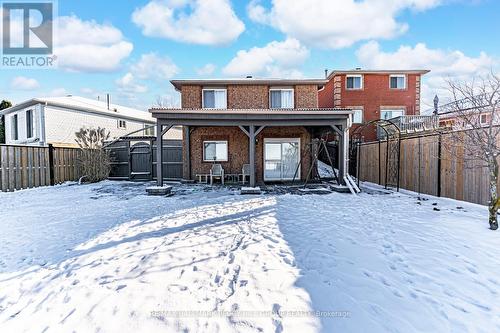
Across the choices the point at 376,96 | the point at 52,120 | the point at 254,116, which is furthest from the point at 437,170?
the point at 52,120

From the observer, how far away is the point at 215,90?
14.0 metres

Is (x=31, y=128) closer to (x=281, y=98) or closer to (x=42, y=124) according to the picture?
(x=42, y=124)

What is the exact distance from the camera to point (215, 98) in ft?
45.9

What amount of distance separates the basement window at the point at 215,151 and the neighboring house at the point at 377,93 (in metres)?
9.35

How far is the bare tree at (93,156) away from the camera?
45.5ft

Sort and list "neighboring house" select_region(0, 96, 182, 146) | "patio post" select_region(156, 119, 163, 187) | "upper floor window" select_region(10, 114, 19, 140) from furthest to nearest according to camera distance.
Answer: "upper floor window" select_region(10, 114, 19, 140) → "neighboring house" select_region(0, 96, 182, 146) → "patio post" select_region(156, 119, 163, 187)

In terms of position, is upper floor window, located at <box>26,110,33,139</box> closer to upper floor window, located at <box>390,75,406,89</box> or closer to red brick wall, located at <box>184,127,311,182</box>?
red brick wall, located at <box>184,127,311,182</box>

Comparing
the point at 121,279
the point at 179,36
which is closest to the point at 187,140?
the point at 179,36

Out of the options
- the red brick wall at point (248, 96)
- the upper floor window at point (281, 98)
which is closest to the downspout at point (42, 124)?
the red brick wall at point (248, 96)

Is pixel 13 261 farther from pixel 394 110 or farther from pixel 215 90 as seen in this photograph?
pixel 394 110

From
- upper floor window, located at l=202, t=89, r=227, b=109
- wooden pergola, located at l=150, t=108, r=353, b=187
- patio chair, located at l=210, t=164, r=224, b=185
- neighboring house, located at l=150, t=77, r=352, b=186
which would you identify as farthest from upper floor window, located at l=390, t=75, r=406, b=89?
patio chair, located at l=210, t=164, r=224, b=185

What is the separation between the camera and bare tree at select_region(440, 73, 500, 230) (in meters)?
5.24

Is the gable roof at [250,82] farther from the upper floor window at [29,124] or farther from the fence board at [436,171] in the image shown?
the upper floor window at [29,124]

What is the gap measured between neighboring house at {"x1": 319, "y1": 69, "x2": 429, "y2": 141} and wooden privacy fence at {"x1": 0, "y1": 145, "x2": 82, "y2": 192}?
625 inches
